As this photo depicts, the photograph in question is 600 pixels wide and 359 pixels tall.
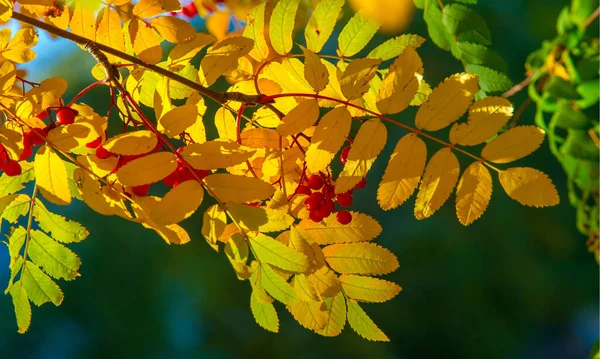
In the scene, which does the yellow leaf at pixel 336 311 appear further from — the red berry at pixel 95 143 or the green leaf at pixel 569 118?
the green leaf at pixel 569 118

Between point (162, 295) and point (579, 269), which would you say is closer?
point (162, 295)

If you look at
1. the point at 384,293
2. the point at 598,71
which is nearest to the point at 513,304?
the point at 598,71

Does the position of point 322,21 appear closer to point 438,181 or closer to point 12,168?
point 438,181

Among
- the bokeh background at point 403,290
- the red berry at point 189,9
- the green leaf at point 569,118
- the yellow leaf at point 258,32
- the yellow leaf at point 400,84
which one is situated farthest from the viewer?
the bokeh background at point 403,290

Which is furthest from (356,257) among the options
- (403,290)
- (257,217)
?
(403,290)

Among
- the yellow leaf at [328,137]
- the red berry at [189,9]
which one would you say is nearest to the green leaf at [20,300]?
the yellow leaf at [328,137]

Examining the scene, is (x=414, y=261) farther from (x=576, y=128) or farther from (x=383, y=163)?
(x=576, y=128)
